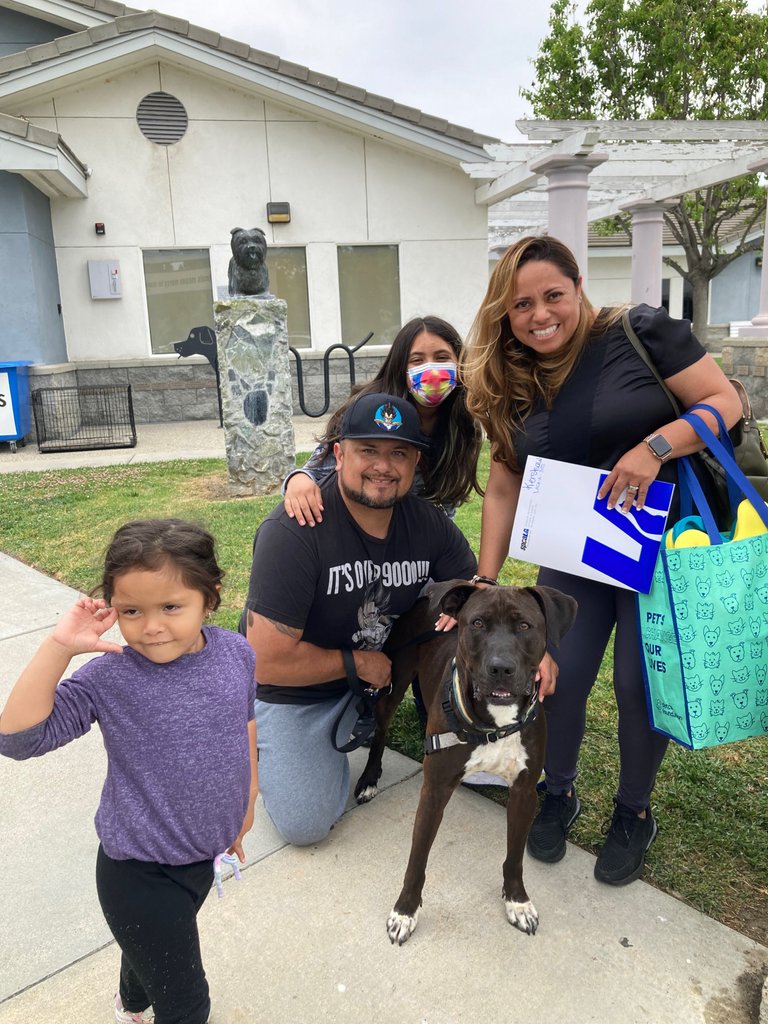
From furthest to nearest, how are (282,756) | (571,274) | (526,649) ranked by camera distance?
(282,756)
(571,274)
(526,649)

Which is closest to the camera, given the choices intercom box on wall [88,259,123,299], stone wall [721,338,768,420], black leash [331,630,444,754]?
black leash [331,630,444,754]

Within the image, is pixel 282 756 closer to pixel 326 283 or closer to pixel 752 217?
pixel 326 283

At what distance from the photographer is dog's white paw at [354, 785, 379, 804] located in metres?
2.98

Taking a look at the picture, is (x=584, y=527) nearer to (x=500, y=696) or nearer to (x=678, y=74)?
(x=500, y=696)

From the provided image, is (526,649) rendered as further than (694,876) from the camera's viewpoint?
No

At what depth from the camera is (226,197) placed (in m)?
12.7

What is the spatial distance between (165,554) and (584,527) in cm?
137

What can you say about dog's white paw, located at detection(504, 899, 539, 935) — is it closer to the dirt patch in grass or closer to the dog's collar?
the dog's collar

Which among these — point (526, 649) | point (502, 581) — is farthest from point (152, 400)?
point (526, 649)

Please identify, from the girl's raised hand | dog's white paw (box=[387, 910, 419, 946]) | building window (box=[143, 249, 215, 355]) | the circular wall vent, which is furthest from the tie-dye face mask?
the circular wall vent

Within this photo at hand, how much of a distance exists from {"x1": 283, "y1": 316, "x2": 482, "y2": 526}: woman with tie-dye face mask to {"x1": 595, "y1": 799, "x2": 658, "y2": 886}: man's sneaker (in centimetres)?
130

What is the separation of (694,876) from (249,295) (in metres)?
6.81

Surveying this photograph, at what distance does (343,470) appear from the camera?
8.92ft

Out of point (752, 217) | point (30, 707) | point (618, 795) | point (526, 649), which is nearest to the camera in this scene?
point (30, 707)
